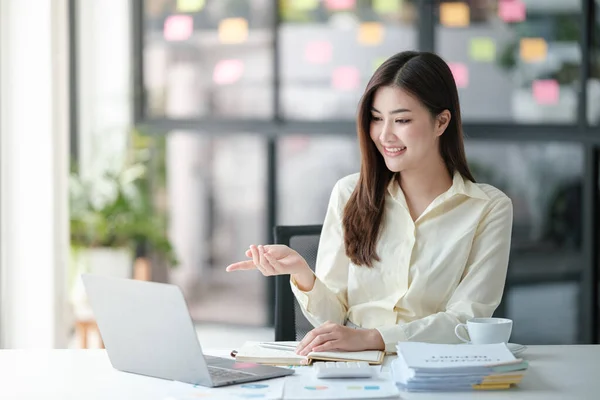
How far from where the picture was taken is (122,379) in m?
1.69

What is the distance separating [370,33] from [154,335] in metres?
3.02

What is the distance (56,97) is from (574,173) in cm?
242

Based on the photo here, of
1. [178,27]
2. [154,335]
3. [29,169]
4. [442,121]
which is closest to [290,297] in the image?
[442,121]

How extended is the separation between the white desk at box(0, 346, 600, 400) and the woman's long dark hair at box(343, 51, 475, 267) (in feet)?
1.68

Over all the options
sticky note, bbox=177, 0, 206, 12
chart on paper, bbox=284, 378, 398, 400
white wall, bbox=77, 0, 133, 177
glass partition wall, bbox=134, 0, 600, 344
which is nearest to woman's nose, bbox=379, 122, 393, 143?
chart on paper, bbox=284, 378, 398, 400

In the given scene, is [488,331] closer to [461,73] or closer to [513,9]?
[461,73]

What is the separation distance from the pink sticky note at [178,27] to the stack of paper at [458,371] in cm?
319

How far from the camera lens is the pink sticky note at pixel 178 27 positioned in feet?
14.9

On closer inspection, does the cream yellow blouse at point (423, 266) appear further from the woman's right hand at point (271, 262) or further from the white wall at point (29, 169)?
the white wall at point (29, 169)

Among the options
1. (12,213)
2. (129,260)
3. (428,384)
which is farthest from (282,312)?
(129,260)

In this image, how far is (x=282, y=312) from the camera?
2.29m

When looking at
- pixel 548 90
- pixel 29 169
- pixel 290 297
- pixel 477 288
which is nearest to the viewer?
pixel 477 288

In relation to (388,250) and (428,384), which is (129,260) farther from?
(428,384)

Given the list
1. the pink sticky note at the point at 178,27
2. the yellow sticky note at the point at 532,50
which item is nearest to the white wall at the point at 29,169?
the pink sticky note at the point at 178,27
